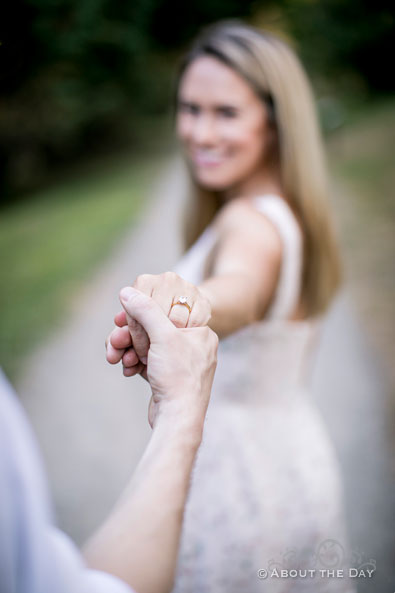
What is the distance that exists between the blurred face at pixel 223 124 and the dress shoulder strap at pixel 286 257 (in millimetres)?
275

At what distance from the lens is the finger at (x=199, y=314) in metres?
0.99

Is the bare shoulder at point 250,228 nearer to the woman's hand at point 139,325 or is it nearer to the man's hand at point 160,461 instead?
the woman's hand at point 139,325

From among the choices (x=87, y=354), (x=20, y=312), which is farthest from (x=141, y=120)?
(x=87, y=354)

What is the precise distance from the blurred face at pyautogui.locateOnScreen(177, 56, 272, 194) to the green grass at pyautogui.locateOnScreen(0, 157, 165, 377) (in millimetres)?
3356

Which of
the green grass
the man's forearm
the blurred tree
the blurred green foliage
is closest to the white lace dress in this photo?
the man's forearm

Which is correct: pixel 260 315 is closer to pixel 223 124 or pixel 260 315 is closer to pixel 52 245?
pixel 223 124

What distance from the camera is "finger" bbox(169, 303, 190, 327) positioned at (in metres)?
0.95

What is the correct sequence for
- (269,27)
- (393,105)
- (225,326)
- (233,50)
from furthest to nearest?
(269,27) → (393,105) → (233,50) → (225,326)

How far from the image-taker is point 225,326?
1327 millimetres

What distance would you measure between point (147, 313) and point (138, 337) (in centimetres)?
6

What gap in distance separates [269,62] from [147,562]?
170cm

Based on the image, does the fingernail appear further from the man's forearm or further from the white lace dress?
the white lace dress

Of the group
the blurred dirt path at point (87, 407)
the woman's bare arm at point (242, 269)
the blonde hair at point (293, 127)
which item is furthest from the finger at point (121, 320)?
the blurred dirt path at point (87, 407)

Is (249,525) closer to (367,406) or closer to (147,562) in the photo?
(147,562)
